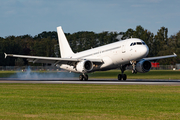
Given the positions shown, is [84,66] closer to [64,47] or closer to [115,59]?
[115,59]

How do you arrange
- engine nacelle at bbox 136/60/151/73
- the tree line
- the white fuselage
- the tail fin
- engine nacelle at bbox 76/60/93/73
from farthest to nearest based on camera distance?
the tree line → the tail fin → engine nacelle at bbox 76/60/93/73 → engine nacelle at bbox 136/60/151/73 → the white fuselage

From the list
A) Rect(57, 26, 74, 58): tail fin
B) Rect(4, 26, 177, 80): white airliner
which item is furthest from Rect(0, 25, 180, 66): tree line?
Rect(4, 26, 177, 80): white airliner

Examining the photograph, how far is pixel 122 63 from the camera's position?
136 ft

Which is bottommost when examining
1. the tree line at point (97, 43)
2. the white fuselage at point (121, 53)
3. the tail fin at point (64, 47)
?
the white fuselage at point (121, 53)

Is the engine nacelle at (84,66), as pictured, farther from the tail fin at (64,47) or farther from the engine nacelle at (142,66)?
the tail fin at (64,47)

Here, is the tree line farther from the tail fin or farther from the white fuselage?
the white fuselage

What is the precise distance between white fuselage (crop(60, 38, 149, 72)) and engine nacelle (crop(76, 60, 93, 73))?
3.04 ft

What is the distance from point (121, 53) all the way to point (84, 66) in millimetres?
5270

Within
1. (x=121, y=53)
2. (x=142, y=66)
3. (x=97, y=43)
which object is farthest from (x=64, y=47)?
(x=97, y=43)

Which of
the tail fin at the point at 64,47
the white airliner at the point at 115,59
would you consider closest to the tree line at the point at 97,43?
the tail fin at the point at 64,47

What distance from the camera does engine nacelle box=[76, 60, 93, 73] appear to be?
42.1 m

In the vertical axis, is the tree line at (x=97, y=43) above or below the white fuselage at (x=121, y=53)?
above

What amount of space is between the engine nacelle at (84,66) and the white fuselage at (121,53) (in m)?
0.93

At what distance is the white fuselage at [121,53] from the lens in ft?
127
